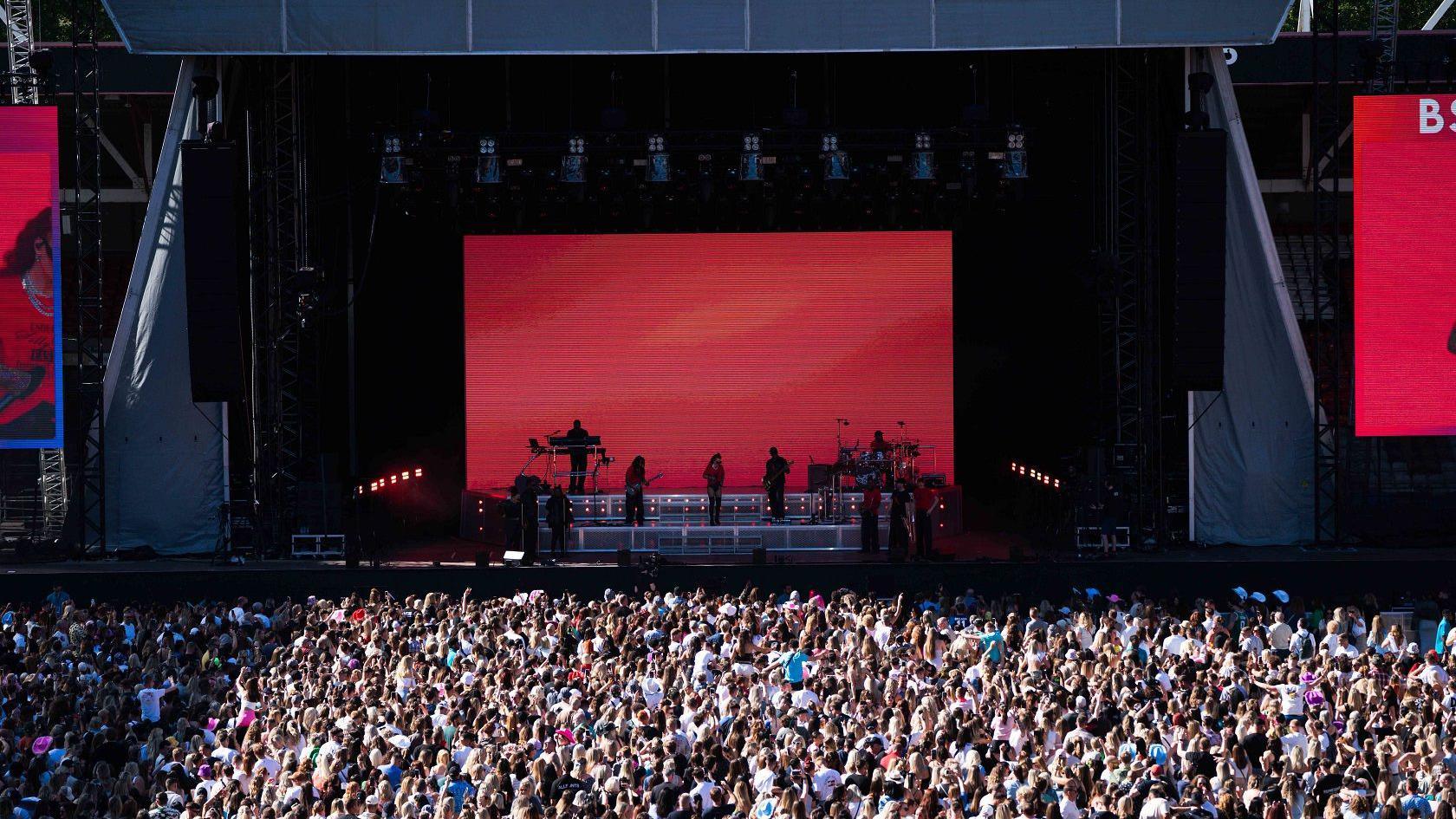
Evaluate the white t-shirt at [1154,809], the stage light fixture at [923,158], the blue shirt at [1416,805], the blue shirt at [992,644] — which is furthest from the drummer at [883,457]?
the white t-shirt at [1154,809]

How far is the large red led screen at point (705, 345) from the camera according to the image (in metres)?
30.4

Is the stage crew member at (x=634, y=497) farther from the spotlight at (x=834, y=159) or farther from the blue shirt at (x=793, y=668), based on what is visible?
the blue shirt at (x=793, y=668)

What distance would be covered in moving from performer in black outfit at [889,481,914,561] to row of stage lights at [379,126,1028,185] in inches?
186

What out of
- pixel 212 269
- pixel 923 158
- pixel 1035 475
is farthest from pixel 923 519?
pixel 212 269

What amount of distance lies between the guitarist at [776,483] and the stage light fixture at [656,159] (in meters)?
4.61

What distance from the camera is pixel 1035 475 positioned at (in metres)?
29.4

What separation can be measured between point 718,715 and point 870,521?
12599 mm

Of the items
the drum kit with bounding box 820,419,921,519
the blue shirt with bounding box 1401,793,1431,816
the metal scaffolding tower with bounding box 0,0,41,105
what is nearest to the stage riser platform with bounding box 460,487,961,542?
the drum kit with bounding box 820,419,921,519

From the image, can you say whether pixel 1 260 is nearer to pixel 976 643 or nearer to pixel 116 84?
pixel 116 84

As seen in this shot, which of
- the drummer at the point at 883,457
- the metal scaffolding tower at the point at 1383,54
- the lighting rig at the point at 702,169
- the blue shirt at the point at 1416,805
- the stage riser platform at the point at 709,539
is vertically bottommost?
the blue shirt at the point at 1416,805

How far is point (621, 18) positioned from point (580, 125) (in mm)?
3061

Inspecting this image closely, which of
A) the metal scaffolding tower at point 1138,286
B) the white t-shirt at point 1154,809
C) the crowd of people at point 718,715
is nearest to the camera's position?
the white t-shirt at point 1154,809

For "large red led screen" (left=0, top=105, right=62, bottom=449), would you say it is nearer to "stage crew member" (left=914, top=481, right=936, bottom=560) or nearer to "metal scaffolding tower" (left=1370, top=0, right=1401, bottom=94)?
"stage crew member" (left=914, top=481, right=936, bottom=560)

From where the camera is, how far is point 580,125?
28.4 metres
